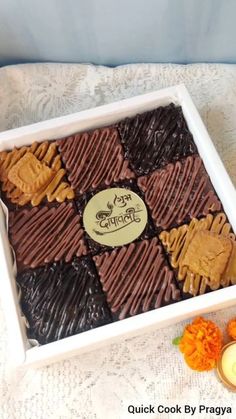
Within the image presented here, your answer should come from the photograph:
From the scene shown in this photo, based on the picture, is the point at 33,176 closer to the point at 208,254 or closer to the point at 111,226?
the point at 111,226

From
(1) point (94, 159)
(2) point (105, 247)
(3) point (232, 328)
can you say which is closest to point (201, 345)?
Result: (3) point (232, 328)

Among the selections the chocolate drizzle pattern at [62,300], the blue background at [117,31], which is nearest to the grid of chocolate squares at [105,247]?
the chocolate drizzle pattern at [62,300]

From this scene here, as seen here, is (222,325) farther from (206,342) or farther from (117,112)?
(117,112)

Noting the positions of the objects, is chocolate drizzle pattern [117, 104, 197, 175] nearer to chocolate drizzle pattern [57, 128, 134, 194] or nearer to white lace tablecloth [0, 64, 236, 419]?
chocolate drizzle pattern [57, 128, 134, 194]

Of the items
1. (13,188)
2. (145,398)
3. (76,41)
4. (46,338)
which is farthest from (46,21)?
(145,398)

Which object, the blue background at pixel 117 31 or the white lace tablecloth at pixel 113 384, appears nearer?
the white lace tablecloth at pixel 113 384

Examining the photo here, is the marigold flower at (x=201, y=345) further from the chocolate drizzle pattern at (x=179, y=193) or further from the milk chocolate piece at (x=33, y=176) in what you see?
the milk chocolate piece at (x=33, y=176)
